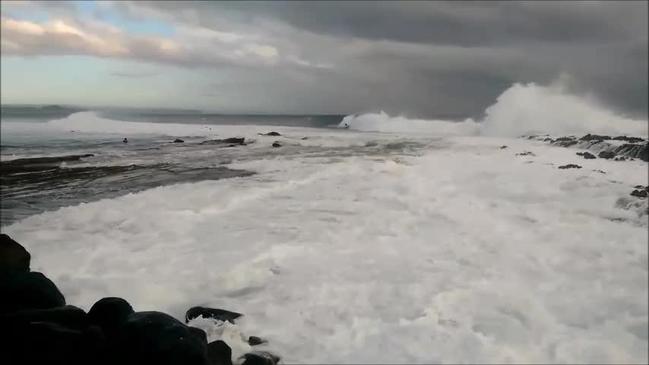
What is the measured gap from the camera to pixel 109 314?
11.2 feet

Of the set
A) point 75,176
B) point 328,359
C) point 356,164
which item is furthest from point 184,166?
point 328,359

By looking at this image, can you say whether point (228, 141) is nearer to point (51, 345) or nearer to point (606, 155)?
point (606, 155)

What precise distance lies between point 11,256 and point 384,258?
15.4 ft

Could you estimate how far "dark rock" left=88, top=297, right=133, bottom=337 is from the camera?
131 inches

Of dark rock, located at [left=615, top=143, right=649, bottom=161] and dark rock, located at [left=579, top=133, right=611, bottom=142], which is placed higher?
dark rock, located at [left=579, top=133, right=611, bottom=142]

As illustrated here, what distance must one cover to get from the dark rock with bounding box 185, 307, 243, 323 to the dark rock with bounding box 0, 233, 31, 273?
5.58ft

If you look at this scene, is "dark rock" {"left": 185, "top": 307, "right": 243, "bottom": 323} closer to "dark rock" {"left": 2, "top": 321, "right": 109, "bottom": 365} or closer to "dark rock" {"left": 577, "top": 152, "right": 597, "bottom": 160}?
"dark rock" {"left": 2, "top": 321, "right": 109, "bottom": 365}

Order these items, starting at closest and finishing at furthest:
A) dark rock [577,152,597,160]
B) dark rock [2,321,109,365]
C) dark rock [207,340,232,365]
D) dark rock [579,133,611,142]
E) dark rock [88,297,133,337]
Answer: dark rock [2,321,109,365], dark rock [88,297,133,337], dark rock [207,340,232,365], dark rock [577,152,597,160], dark rock [579,133,611,142]

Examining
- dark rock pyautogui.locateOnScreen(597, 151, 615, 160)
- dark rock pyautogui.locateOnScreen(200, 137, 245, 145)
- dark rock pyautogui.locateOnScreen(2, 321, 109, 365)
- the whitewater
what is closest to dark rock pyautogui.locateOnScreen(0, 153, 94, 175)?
the whitewater

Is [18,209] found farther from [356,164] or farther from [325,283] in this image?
[356,164]

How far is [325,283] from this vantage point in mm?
6203

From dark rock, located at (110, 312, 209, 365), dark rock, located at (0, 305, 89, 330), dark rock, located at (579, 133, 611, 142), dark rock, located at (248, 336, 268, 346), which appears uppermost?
dark rock, located at (579, 133, 611, 142)

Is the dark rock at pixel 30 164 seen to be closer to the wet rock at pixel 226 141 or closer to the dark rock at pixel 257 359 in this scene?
the wet rock at pixel 226 141

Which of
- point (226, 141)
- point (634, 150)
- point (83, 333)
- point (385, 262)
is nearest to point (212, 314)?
point (83, 333)
